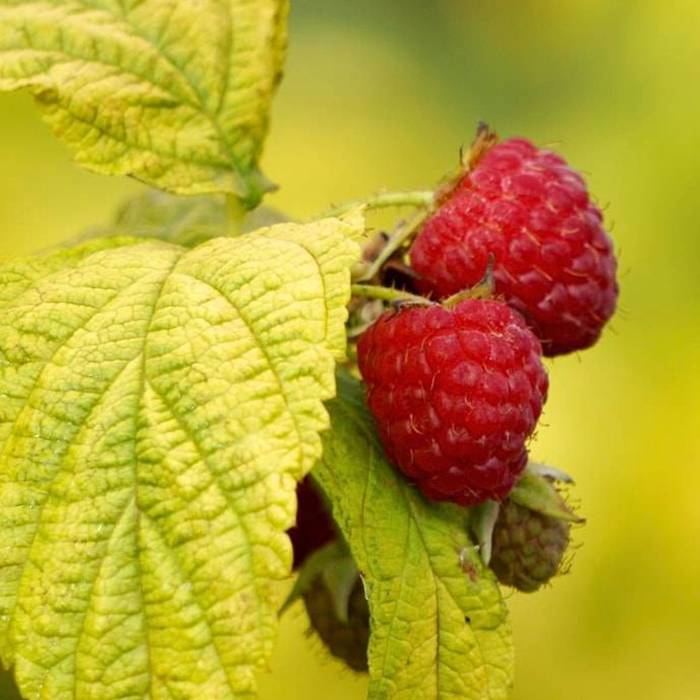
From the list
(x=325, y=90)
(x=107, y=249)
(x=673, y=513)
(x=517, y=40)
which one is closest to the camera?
(x=107, y=249)

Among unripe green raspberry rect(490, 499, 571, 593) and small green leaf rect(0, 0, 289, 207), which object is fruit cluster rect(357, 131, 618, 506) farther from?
small green leaf rect(0, 0, 289, 207)

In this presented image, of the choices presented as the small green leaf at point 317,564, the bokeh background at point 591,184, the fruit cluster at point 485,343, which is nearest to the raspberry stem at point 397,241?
the fruit cluster at point 485,343

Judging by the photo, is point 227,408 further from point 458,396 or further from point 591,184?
point 591,184

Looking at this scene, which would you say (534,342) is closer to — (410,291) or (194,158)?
(410,291)

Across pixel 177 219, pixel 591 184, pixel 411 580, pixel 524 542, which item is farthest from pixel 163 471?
pixel 591 184

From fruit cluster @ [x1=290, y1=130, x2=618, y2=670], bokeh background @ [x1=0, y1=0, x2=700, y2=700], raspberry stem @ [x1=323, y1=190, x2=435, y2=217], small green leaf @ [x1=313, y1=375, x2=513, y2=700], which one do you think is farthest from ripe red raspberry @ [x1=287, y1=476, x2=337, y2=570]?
bokeh background @ [x1=0, y1=0, x2=700, y2=700]

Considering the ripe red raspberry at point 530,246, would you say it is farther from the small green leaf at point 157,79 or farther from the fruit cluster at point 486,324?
the small green leaf at point 157,79

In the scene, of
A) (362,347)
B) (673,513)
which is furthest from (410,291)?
(673,513)
